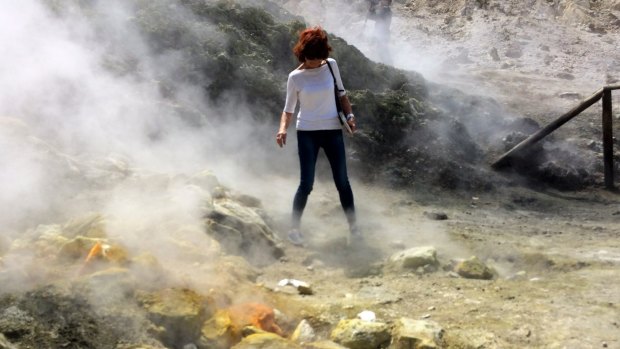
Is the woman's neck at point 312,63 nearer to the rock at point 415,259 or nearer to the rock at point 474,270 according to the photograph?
the rock at point 415,259

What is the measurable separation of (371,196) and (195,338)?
329cm

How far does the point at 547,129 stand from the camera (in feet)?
20.9

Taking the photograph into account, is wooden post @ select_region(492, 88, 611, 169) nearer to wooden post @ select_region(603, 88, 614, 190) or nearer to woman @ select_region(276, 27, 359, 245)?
wooden post @ select_region(603, 88, 614, 190)

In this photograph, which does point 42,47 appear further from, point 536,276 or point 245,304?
point 536,276

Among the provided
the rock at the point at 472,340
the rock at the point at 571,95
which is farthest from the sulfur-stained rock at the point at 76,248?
the rock at the point at 571,95

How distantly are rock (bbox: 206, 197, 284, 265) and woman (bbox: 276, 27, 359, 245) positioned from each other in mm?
437

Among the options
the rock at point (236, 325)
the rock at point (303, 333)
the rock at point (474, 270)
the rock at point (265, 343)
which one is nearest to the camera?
the rock at point (265, 343)

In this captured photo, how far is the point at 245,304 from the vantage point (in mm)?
2980

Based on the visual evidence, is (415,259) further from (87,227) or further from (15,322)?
(15,322)

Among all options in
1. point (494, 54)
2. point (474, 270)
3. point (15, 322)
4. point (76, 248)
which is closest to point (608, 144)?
point (474, 270)

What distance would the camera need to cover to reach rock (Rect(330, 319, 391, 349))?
2723 mm

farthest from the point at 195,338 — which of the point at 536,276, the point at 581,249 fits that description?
the point at 581,249

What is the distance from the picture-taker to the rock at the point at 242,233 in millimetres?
3865

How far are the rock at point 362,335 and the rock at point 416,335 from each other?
51mm
